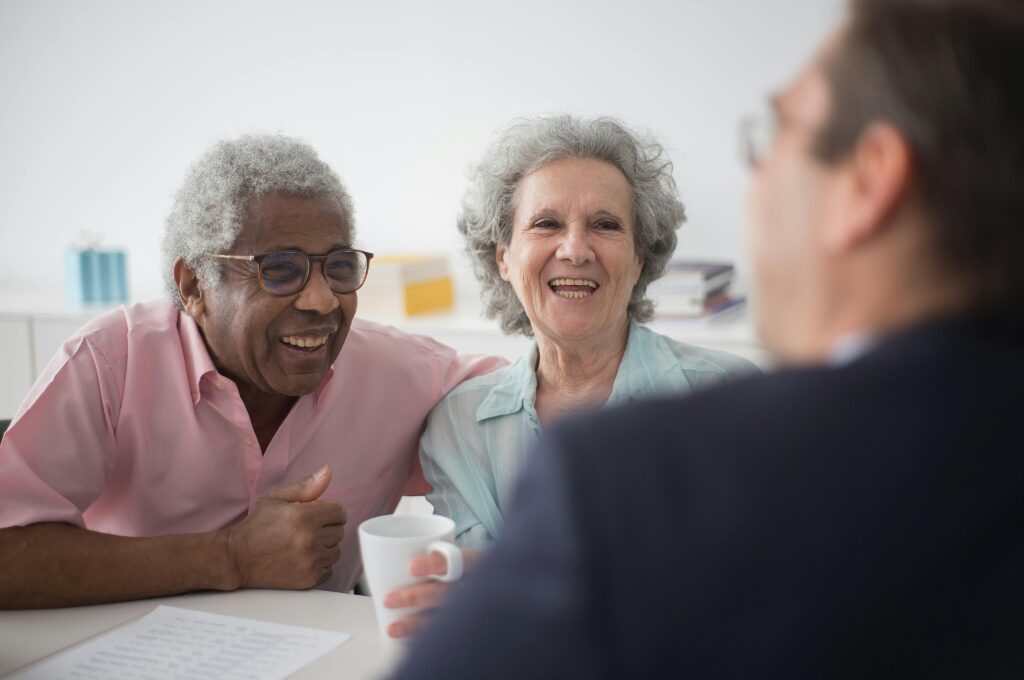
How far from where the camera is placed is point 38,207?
4.36m

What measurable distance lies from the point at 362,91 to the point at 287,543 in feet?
8.16

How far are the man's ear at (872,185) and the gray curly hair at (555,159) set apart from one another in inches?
57.6

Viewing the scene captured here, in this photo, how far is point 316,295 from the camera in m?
1.81

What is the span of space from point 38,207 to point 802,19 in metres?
3.18

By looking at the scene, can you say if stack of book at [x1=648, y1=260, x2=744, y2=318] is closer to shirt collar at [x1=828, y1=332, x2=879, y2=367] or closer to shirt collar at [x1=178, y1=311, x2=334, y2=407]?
shirt collar at [x1=178, y1=311, x2=334, y2=407]

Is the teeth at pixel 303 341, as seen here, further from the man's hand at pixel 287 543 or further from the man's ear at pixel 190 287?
the man's hand at pixel 287 543

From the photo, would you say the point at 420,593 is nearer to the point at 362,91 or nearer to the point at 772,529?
the point at 772,529

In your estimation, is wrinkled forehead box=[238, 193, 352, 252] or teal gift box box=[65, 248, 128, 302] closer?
wrinkled forehead box=[238, 193, 352, 252]

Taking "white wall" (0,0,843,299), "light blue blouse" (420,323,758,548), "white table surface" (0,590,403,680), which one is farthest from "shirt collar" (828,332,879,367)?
"white wall" (0,0,843,299)

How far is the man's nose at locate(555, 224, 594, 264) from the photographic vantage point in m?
2.00

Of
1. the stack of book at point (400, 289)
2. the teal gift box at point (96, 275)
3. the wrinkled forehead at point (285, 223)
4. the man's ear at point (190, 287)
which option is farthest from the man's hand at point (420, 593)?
the teal gift box at point (96, 275)

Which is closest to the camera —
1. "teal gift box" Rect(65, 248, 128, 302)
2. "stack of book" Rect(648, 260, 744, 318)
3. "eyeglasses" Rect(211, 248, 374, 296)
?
"eyeglasses" Rect(211, 248, 374, 296)

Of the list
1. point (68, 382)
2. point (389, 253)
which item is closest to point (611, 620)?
point (68, 382)

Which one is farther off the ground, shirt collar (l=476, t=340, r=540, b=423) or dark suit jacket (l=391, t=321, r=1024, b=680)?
dark suit jacket (l=391, t=321, r=1024, b=680)
